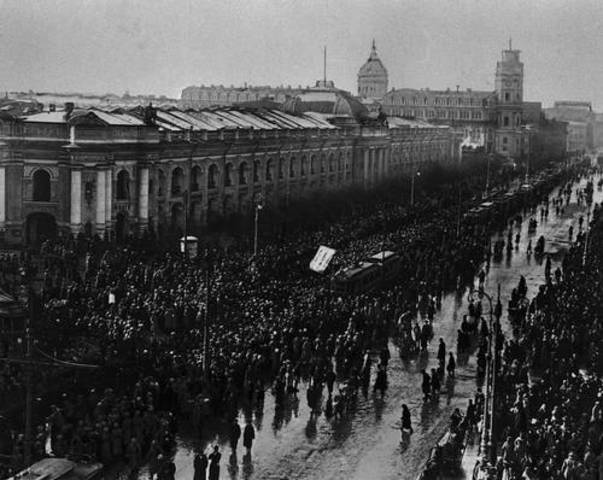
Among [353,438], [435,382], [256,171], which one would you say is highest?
[256,171]

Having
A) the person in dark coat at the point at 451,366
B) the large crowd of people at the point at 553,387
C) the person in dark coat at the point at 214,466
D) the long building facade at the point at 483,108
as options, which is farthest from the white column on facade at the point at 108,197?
the long building facade at the point at 483,108

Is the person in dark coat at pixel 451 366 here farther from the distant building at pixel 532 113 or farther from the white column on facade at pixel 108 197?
the distant building at pixel 532 113

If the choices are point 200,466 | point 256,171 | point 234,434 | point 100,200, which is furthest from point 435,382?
point 256,171

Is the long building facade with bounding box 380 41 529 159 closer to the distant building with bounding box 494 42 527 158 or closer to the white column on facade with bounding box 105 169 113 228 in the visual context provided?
the distant building with bounding box 494 42 527 158

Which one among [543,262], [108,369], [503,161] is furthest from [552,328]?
[503,161]

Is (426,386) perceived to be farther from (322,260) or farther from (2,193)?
(2,193)

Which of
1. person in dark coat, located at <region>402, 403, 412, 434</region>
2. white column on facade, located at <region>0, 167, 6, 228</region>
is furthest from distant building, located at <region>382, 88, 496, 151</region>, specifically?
person in dark coat, located at <region>402, 403, 412, 434</region>
